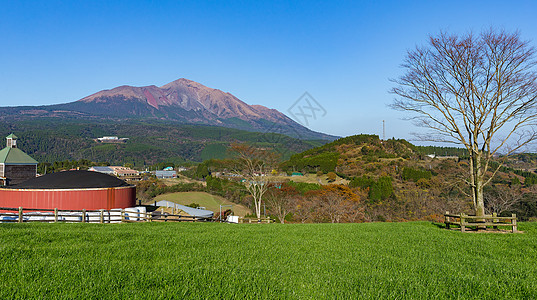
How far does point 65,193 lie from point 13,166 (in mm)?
27371

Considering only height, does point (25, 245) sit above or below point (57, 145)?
below

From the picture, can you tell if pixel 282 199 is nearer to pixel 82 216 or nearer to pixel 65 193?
pixel 65 193

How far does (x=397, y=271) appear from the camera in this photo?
8.27 m

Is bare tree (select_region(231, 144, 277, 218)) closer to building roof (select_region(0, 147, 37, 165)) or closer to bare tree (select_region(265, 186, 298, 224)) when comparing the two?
bare tree (select_region(265, 186, 298, 224))

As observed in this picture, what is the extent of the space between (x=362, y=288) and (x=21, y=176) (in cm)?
5542

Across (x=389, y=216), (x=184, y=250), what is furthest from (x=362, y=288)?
(x=389, y=216)

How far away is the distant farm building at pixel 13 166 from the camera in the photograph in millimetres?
47781

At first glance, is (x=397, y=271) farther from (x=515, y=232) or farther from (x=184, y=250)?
(x=515, y=232)

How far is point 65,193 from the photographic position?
28.3 meters

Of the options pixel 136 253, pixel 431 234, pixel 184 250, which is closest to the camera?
pixel 136 253

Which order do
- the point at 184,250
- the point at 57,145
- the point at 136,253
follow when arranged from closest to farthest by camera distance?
the point at 136,253 → the point at 184,250 → the point at 57,145

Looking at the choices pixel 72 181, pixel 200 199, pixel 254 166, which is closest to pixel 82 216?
pixel 72 181

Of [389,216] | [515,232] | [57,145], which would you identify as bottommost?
[389,216]

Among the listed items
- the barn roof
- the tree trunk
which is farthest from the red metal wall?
the tree trunk
